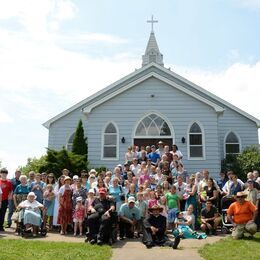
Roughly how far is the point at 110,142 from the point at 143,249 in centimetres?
1071

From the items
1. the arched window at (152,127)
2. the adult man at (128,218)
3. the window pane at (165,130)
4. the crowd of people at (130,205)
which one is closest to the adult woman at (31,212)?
the crowd of people at (130,205)

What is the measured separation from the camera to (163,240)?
10141mm

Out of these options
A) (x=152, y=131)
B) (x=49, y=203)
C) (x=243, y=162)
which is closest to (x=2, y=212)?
(x=49, y=203)

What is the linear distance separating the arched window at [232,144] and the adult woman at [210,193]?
35.0 ft

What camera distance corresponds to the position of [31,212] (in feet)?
36.8

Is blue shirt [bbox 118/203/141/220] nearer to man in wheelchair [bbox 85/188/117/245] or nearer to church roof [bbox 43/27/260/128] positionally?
man in wheelchair [bbox 85/188/117/245]

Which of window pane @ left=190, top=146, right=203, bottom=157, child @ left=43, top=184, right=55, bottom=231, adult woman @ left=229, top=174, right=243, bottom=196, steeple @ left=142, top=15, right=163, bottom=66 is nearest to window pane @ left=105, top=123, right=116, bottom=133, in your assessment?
window pane @ left=190, top=146, right=203, bottom=157

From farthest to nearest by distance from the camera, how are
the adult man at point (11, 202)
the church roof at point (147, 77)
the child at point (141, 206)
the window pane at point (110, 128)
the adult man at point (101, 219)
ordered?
1. the church roof at point (147, 77)
2. the window pane at point (110, 128)
3. the adult man at point (11, 202)
4. the child at point (141, 206)
5. the adult man at point (101, 219)

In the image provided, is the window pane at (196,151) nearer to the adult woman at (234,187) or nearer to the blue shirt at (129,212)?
the adult woman at (234,187)

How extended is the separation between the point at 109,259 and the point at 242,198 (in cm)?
439

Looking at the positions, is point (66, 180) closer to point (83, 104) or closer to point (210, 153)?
point (210, 153)

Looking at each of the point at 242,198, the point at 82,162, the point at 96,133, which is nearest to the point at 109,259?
the point at 242,198

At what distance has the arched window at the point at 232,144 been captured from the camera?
895 inches

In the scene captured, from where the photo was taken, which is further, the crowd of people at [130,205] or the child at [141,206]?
the child at [141,206]
